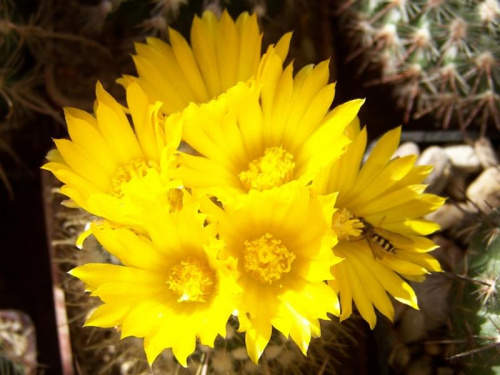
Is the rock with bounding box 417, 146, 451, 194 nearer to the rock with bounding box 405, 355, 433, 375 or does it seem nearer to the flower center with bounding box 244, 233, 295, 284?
the rock with bounding box 405, 355, 433, 375

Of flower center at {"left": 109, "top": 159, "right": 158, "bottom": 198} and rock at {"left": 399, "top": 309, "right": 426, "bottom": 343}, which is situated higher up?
flower center at {"left": 109, "top": 159, "right": 158, "bottom": 198}

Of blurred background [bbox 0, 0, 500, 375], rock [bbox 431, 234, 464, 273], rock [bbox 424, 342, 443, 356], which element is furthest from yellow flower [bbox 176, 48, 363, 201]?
rock [bbox 424, 342, 443, 356]

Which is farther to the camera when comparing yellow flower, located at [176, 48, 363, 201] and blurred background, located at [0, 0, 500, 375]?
blurred background, located at [0, 0, 500, 375]

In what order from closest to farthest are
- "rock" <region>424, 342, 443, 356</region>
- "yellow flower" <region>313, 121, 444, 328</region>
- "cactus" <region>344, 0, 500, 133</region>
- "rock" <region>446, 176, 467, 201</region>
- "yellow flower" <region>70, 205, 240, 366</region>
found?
"yellow flower" <region>70, 205, 240, 366</region> → "yellow flower" <region>313, 121, 444, 328</region> → "cactus" <region>344, 0, 500, 133</region> → "rock" <region>424, 342, 443, 356</region> → "rock" <region>446, 176, 467, 201</region>

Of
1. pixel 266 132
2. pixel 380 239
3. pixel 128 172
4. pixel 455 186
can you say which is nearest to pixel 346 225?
pixel 380 239

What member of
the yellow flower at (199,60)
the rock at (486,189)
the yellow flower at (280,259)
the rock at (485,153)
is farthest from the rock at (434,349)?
the yellow flower at (199,60)

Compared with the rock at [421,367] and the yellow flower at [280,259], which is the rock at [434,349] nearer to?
the rock at [421,367]

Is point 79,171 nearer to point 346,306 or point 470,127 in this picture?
point 346,306
